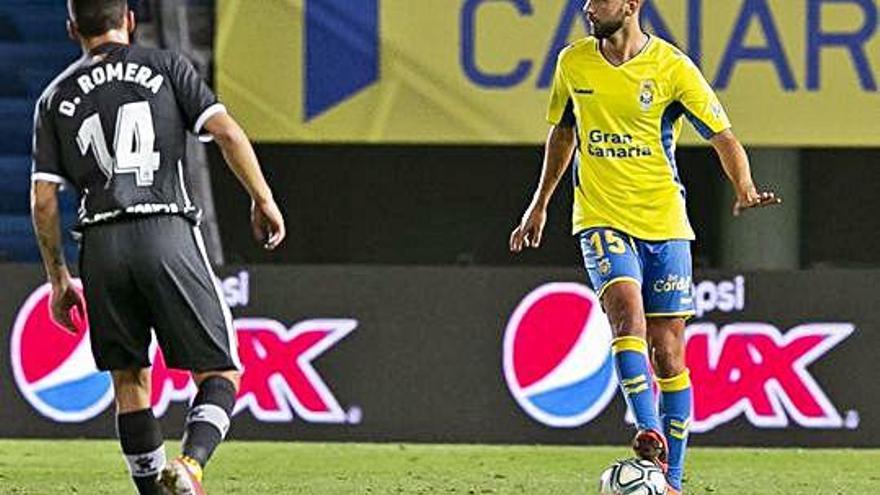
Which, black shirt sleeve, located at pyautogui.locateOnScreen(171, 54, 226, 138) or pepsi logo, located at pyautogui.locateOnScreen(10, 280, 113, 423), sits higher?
Result: black shirt sleeve, located at pyautogui.locateOnScreen(171, 54, 226, 138)

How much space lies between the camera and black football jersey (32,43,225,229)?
7.69 meters

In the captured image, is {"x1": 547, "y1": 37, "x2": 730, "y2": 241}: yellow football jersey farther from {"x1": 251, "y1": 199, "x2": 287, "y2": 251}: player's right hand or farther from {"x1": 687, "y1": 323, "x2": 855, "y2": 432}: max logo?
{"x1": 687, "y1": 323, "x2": 855, "y2": 432}: max logo

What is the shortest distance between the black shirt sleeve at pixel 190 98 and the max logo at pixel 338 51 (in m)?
4.65

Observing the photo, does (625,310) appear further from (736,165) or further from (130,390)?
(130,390)

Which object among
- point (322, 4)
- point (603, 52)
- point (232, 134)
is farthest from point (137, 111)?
point (322, 4)

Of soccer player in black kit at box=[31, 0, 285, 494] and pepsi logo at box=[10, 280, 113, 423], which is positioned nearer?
soccer player in black kit at box=[31, 0, 285, 494]

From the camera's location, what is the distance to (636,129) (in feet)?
30.0

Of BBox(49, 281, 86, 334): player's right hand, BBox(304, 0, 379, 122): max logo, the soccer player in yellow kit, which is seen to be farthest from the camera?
BBox(304, 0, 379, 122): max logo

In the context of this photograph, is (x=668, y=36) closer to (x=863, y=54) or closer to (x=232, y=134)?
(x=863, y=54)

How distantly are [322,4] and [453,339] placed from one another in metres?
1.84

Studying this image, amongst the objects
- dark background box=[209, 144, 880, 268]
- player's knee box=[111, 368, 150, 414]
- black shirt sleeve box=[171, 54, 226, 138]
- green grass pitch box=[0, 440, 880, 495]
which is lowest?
green grass pitch box=[0, 440, 880, 495]

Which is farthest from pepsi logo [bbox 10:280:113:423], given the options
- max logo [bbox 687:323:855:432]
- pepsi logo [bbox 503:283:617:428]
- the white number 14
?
the white number 14

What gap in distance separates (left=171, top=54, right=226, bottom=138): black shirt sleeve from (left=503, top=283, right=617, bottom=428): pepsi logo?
4.77 m

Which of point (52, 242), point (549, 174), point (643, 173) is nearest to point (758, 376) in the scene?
point (549, 174)
